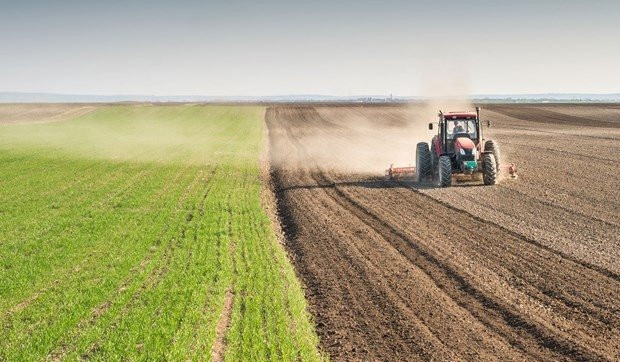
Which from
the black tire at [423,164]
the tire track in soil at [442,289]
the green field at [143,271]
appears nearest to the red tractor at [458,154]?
the black tire at [423,164]

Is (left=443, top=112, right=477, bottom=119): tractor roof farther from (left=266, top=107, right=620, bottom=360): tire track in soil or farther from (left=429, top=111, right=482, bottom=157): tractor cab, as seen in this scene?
(left=266, top=107, right=620, bottom=360): tire track in soil

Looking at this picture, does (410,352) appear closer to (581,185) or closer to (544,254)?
(544,254)

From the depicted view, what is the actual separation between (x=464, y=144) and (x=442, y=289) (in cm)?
1177

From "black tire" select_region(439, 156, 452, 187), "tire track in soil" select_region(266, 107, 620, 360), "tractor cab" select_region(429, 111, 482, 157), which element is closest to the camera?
"tire track in soil" select_region(266, 107, 620, 360)

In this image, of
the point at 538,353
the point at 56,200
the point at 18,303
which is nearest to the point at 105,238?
the point at 18,303

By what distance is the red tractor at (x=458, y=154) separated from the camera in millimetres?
21094

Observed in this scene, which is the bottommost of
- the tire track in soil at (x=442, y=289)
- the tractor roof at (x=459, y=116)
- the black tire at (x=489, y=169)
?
the tire track in soil at (x=442, y=289)

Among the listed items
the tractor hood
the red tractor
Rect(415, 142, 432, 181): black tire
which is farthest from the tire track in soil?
Rect(415, 142, 432, 181): black tire

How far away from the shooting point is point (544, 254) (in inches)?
496

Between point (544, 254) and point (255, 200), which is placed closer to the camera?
point (544, 254)

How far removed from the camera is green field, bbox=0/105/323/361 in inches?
323

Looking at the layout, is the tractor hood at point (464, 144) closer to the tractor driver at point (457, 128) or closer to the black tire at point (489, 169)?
the tractor driver at point (457, 128)

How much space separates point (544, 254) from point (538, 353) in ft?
16.8

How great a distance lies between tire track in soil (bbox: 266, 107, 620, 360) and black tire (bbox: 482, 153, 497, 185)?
450cm
